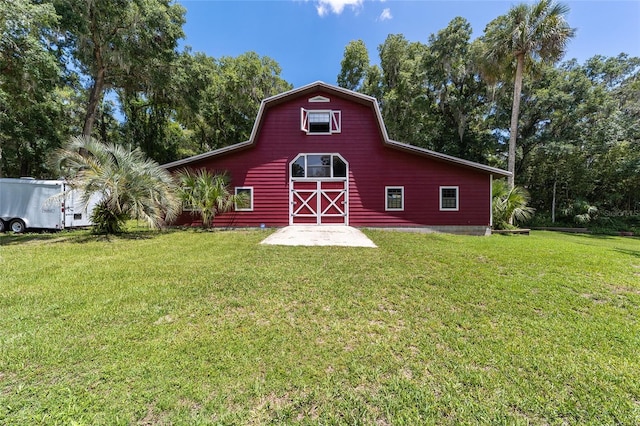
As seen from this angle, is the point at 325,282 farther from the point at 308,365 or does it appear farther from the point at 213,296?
the point at 308,365

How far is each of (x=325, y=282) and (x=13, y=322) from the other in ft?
13.0

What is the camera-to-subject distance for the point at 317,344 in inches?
105

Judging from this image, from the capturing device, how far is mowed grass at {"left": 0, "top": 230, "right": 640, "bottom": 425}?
1.90 meters

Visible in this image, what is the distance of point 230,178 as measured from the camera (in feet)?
36.5

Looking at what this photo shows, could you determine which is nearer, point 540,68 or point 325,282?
point 325,282

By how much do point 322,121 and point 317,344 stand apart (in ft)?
33.3

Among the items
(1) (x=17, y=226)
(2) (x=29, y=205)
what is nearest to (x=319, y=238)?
(2) (x=29, y=205)

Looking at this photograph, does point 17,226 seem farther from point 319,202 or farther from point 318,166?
point 318,166

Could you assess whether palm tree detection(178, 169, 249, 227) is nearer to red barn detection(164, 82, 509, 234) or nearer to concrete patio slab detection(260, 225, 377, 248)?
red barn detection(164, 82, 509, 234)

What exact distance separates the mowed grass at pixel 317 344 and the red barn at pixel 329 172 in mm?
6039

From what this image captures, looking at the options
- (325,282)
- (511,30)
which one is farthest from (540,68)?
(325,282)

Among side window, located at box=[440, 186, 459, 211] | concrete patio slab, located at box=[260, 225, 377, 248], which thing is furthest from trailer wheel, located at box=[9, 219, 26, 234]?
side window, located at box=[440, 186, 459, 211]

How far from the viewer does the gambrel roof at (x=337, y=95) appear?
34.8 ft

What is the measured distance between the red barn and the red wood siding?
0.14 ft
